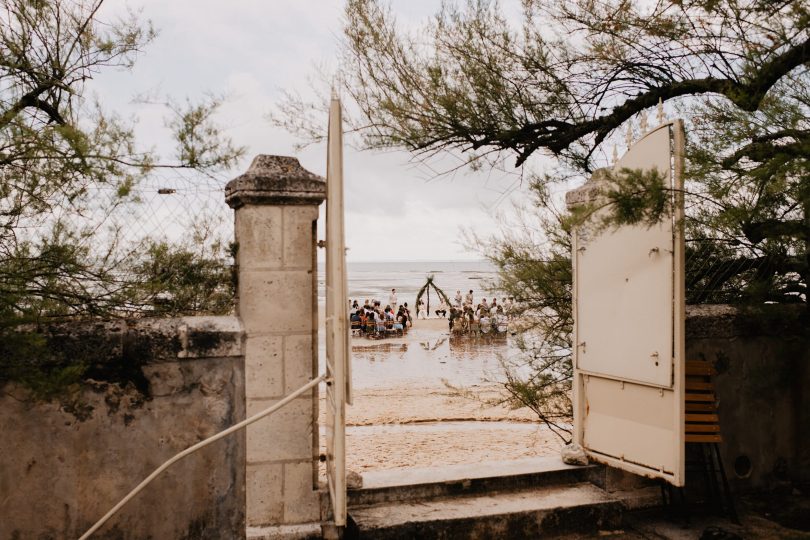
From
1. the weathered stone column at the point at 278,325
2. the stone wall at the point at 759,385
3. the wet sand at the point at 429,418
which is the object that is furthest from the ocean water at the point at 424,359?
the weathered stone column at the point at 278,325

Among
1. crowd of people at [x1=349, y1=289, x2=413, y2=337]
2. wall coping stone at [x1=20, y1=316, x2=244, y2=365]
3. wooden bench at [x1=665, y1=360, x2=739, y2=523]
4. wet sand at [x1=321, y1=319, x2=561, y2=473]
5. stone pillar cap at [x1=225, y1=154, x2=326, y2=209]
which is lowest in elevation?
wet sand at [x1=321, y1=319, x2=561, y2=473]

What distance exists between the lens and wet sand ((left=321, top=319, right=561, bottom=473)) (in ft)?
26.4

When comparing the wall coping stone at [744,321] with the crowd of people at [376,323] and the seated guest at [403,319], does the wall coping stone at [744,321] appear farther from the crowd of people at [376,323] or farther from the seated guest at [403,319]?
the seated guest at [403,319]

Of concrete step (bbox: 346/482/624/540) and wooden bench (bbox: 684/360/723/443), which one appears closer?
concrete step (bbox: 346/482/624/540)

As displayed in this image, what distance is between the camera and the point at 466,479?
14.9ft

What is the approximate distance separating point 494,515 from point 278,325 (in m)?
1.81

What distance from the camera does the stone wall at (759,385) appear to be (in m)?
4.77

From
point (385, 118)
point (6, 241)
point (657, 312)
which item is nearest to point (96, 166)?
point (6, 241)

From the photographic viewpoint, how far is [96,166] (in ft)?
11.1

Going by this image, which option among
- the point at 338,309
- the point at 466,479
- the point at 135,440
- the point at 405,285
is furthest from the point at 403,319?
the point at 405,285

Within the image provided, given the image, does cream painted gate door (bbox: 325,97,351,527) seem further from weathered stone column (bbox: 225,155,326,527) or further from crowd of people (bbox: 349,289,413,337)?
crowd of people (bbox: 349,289,413,337)

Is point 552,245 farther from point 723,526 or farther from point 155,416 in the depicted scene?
point 155,416

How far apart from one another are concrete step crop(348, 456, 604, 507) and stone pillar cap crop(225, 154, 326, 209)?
1929 mm

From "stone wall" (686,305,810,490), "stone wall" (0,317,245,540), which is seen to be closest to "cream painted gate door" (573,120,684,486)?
"stone wall" (686,305,810,490)
